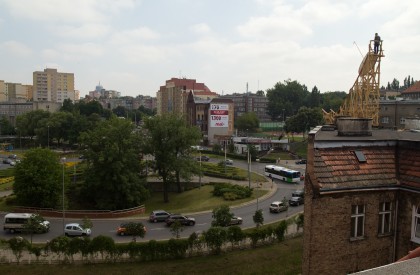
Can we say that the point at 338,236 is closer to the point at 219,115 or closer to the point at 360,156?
the point at 360,156

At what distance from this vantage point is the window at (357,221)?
15891mm

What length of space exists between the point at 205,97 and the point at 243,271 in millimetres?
109309

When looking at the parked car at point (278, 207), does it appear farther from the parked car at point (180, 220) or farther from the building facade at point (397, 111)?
the building facade at point (397, 111)

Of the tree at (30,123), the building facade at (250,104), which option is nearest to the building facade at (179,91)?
the tree at (30,123)

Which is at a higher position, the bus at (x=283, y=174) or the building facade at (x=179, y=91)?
the building facade at (x=179, y=91)

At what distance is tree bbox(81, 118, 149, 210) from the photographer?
48.6 metres

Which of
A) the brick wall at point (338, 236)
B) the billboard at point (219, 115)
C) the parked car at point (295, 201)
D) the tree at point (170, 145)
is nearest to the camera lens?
the brick wall at point (338, 236)

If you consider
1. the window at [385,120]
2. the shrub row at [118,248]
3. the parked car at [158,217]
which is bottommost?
the parked car at [158,217]

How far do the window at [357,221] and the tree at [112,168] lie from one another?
3616 cm

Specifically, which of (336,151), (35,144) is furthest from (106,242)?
(35,144)

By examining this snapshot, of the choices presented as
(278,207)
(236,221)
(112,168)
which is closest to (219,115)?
(112,168)

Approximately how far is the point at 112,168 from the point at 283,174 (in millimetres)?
26787

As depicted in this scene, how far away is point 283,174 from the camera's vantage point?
61250mm

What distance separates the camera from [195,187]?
60.4 m
